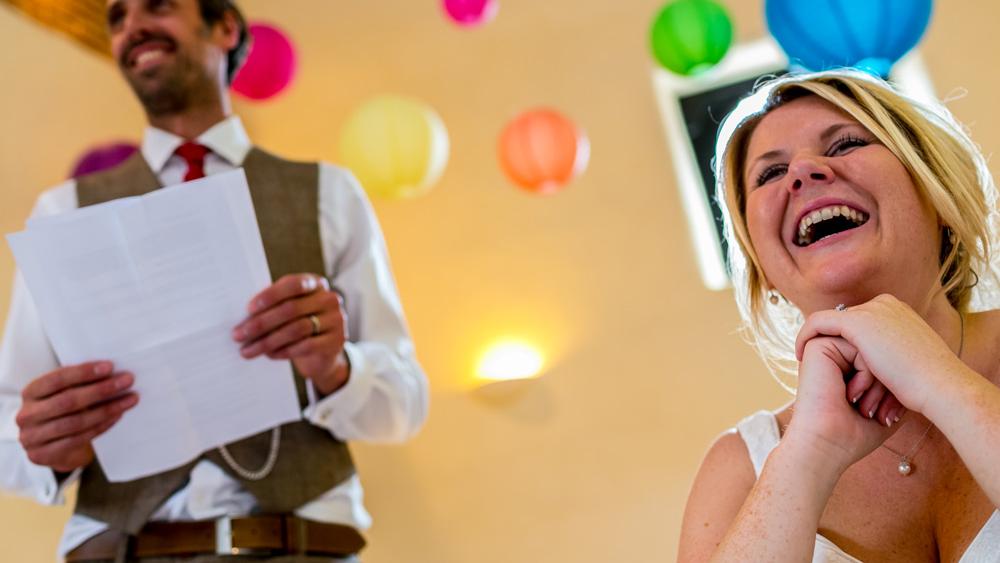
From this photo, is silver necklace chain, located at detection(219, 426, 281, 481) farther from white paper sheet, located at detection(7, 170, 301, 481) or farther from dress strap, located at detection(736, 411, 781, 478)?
dress strap, located at detection(736, 411, 781, 478)

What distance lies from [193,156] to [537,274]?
2.00 metres

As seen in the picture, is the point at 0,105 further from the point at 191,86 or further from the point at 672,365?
the point at 672,365

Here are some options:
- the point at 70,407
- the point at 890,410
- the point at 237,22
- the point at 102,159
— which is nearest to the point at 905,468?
the point at 890,410

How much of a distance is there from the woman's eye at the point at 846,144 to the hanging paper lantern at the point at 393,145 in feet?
5.96

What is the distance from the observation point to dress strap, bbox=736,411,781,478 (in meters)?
1.28

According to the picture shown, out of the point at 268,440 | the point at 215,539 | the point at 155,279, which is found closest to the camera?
the point at 155,279

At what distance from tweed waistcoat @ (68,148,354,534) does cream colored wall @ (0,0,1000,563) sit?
1.69 m

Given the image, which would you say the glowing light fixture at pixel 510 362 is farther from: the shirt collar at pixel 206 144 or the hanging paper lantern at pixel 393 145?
the shirt collar at pixel 206 144

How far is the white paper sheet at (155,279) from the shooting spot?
1498 mm

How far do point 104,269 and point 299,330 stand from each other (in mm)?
287

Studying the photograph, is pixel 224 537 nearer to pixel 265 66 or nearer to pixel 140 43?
pixel 140 43

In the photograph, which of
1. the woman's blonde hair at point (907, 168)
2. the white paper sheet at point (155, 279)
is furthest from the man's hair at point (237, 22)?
the woman's blonde hair at point (907, 168)

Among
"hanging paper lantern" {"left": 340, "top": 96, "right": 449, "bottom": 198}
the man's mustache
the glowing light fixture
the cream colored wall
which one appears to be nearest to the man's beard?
the man's mustache

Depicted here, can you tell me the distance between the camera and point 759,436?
1.32 metres
